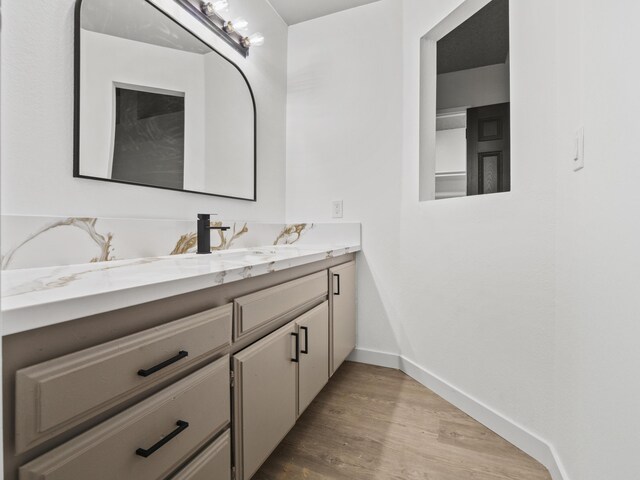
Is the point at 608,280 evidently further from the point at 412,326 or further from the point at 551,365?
the point at 412,326

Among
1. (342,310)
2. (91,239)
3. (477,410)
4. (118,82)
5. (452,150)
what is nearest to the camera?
(91,239)

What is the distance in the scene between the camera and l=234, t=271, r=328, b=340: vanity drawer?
1028mm

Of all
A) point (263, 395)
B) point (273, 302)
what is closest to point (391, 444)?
point (263, 395)

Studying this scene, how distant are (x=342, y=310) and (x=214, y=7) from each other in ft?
5.59

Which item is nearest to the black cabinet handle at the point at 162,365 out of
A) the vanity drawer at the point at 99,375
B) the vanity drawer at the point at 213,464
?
the vanity drawer at the point at 99,375

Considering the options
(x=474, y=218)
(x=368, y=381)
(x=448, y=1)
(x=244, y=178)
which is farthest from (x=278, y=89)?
(x=368, y=381)

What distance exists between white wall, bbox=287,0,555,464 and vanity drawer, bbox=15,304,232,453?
1267mm

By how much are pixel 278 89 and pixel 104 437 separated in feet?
7.35

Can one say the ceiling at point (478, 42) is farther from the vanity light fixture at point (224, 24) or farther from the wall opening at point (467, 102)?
the vanity light fixture at point (224, 24)

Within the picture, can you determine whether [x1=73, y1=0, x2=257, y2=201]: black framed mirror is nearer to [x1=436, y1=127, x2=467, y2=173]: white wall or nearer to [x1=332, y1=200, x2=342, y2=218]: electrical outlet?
[x1=332, y1=200, x2=342, y2=218]: electrical outlet

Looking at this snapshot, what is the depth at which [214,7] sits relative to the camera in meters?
1.69

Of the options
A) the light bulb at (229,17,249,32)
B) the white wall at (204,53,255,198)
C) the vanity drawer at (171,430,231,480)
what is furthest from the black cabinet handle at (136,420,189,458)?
the light bulb at (229,17,249,32)

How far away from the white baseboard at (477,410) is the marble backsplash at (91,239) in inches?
46.2

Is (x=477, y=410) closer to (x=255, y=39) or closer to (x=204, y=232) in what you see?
(x=204, y=232)
